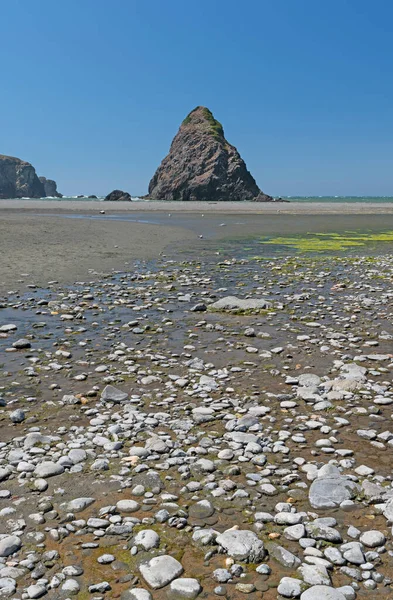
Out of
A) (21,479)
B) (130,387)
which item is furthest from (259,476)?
(130,387)

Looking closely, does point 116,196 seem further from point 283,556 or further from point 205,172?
→ point 283,556

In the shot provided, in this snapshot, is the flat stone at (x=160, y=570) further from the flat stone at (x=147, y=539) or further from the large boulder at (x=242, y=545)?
the large boulder at (x=242, y=545)

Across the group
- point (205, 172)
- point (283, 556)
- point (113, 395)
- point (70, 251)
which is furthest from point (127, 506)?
point (205, 172)

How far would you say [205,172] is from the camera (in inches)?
6422

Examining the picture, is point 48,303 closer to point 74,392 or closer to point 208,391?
point 74,392

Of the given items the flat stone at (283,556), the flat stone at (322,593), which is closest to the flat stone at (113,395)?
the flat stone at (283,556)

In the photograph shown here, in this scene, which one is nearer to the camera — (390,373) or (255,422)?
(255,422)

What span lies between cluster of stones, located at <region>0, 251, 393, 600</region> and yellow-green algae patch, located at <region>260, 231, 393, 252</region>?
17.3 metres

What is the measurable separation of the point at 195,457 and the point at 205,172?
16441cm

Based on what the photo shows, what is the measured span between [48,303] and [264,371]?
714 centimetres

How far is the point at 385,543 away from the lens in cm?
392

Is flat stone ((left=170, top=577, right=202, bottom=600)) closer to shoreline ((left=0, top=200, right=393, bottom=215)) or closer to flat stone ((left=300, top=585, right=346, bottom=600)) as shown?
flat stone ((left=300, top=585, right=346, bottom=600))

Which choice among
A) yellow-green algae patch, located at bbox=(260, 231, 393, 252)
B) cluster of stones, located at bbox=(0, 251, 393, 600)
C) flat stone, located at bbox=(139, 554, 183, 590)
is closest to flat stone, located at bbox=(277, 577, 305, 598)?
cluster of stones, located at bbox=(0, 251, 393, 600)

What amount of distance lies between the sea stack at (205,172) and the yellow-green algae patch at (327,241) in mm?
117343
